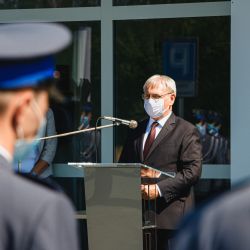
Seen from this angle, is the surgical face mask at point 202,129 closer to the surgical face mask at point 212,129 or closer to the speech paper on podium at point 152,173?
the surgical face mask at point 212,129

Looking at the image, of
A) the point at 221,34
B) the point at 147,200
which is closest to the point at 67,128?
the point at 221,34

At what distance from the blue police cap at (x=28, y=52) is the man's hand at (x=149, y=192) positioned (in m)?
3.31

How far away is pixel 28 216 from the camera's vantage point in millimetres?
1904

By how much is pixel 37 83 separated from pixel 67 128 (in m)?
6.21

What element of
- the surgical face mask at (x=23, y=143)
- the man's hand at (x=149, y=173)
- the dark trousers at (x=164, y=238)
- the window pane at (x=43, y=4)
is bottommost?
the dark trousers at (x=164, y=238)

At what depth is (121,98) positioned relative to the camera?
819 centimetres

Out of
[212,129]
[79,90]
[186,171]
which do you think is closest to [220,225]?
[186,171]

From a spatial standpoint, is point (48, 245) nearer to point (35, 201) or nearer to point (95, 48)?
point (35, 201)

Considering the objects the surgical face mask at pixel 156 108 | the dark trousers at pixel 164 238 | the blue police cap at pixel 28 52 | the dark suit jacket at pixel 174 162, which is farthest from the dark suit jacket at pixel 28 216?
the surgical face mask at pixel 156 108

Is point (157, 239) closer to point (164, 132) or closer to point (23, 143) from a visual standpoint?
point (164, 132)

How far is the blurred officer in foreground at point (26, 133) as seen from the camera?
6.26 ft

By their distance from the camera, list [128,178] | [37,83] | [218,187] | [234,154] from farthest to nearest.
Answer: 1. [218,187]
2. [234,154]
3. [128,178]
4. [37,83]

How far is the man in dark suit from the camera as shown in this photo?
18.0 ft

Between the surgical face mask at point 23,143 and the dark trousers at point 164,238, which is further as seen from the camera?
the dark trousers at point 164,238
